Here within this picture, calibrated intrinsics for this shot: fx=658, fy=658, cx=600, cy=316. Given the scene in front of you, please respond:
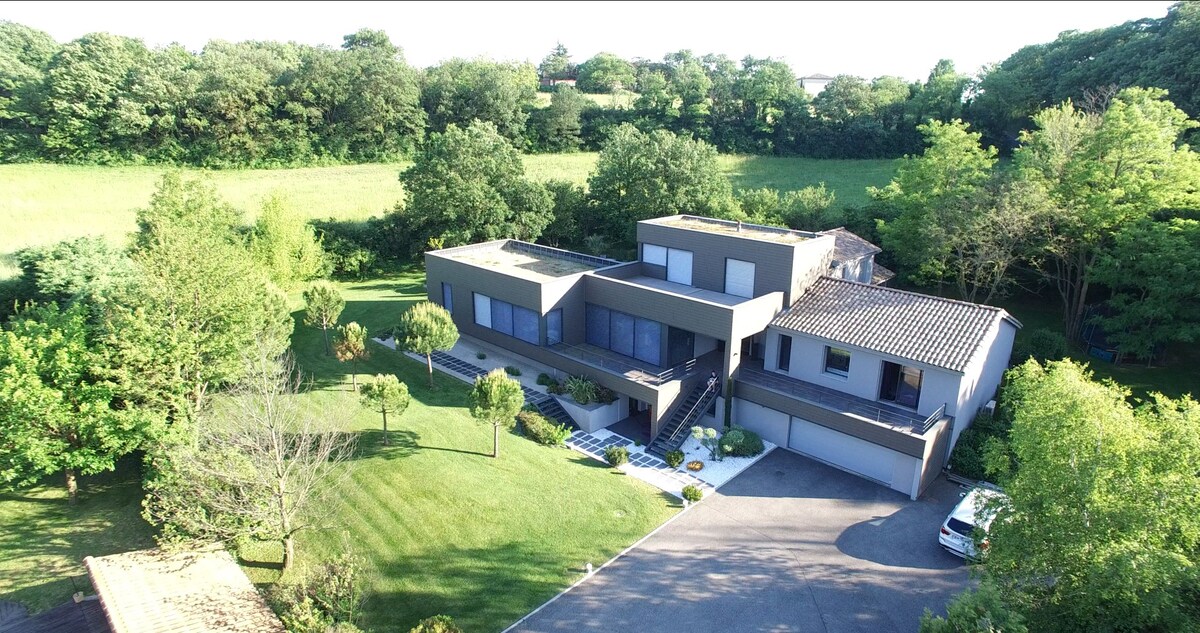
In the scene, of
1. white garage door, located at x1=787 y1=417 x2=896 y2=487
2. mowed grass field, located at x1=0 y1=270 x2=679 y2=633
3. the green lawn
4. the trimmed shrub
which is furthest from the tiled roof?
the green lawn

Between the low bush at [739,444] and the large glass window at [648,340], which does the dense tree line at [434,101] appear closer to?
the large glass window at [648,340]

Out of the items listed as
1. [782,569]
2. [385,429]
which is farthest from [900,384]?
[385,429]

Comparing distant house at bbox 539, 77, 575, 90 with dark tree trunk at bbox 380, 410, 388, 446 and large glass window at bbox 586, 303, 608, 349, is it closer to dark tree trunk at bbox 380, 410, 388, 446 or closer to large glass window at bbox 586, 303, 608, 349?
large glass window at bbox 586, 303, 608, 349

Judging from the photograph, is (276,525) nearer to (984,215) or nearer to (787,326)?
(787,326)

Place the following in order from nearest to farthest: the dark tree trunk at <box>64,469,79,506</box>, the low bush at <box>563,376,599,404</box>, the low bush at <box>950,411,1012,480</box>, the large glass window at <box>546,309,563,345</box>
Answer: the dark tree trunk at <box>64,469,79,506</box> < the low bush at <box>950,411,1012,480</box> < the low bush at <box>563,376,599,404</box> < the large glass window at <box>546,309,563,345</box>

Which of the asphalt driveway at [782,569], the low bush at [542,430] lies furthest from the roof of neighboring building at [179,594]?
the low bush at [542,430]

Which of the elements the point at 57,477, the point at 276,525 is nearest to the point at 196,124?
the point at 57,477
